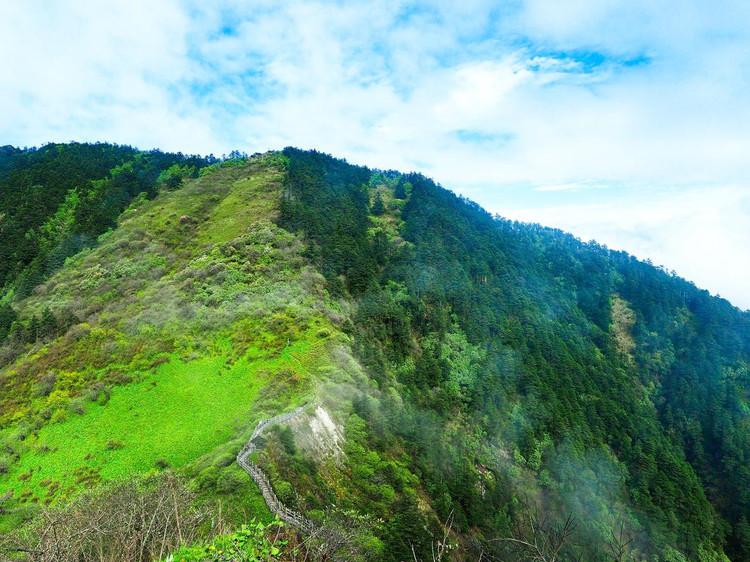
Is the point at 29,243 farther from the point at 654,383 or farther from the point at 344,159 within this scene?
the point at 654,383

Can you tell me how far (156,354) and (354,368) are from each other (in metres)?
21.6

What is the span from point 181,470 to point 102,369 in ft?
65.2

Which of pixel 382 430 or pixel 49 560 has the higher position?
pixel 49 560

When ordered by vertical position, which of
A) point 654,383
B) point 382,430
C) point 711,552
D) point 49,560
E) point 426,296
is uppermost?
point 426,296

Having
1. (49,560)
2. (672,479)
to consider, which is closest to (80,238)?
(49,560)

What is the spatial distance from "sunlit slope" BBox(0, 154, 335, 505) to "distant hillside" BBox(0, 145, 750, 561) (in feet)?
0.88

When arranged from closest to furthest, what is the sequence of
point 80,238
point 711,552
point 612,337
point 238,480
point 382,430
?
point 238,480 → point 382,430 → point 711,552 → point 80,238 → point 612,337

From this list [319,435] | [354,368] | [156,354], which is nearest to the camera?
[319,435]

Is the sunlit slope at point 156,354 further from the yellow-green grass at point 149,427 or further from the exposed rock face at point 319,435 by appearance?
Result: the exposed rock face at point 319,435

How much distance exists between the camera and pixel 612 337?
117 m

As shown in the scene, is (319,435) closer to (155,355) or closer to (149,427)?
(149,427)

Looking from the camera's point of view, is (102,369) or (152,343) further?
(152,343)

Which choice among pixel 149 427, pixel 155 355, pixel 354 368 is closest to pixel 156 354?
pixel 155 355

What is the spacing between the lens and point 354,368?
44.1 m
